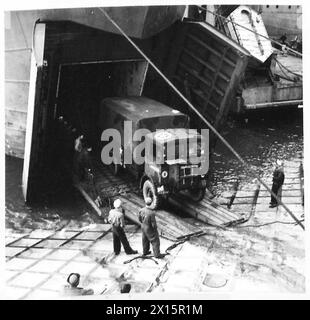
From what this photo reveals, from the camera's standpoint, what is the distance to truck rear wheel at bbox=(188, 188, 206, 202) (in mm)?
9938

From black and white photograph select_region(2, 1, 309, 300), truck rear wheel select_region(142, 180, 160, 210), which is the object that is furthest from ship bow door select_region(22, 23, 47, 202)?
truck rear wheel select_region(142, 180, 160, 210)

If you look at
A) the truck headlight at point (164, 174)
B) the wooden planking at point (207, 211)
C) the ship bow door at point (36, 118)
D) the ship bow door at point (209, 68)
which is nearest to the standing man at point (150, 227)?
the truck headlight at point (164, 174)

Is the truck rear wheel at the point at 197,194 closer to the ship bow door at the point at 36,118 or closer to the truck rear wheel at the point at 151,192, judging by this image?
the truck rear wheel at the point at 151,192

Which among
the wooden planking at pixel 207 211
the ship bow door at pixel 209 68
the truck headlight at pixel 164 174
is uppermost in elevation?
the ship bow door at pixel 209 68

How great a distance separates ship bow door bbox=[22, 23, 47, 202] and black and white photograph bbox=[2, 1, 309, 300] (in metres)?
0.04

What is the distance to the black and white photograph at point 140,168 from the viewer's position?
723 cm

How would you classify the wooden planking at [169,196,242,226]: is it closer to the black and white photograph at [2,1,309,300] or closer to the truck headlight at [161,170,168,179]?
the black and white photograph at [2,1,309,300]

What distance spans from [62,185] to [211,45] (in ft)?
19.6

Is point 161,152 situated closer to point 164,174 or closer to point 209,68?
point 164,174

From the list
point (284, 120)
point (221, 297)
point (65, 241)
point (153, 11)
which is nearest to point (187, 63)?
point (153, 11)

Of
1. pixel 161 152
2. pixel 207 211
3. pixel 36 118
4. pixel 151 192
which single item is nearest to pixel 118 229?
pixel 151 192

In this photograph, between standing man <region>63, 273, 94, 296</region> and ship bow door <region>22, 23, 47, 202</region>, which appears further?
ship bow door <region>22, 23, 47, 202</region>
